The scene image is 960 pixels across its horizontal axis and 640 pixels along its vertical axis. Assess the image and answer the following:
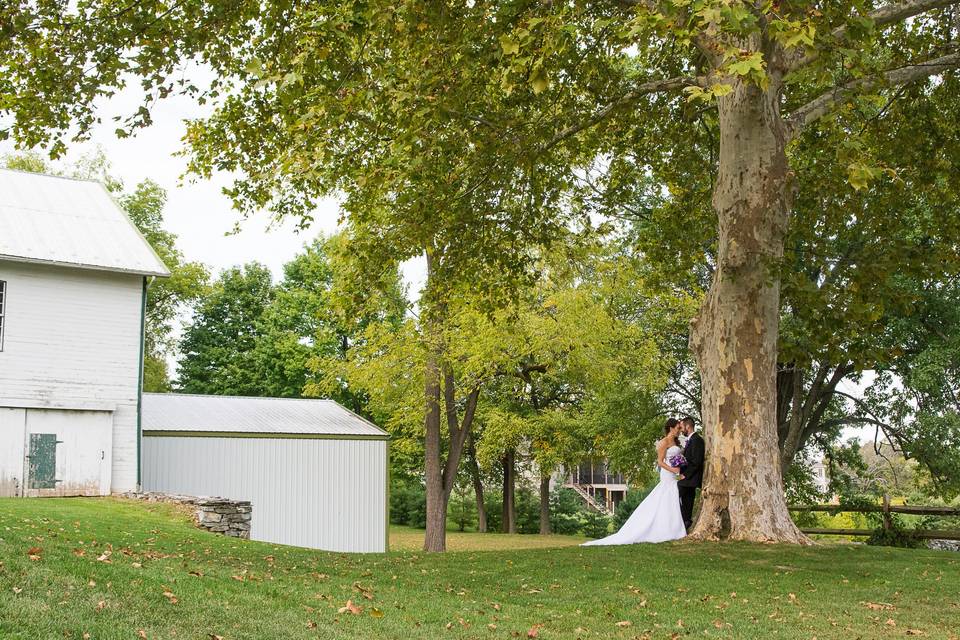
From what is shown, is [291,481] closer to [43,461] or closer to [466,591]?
[43,461]

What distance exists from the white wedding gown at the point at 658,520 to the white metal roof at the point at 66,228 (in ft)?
45.8

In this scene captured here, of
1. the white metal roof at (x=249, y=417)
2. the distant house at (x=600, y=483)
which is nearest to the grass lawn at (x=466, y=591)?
the white metal roof at (x=249, y=417)

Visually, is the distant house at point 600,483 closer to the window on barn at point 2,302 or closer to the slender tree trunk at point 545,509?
the slender tree trunk at point 545,509

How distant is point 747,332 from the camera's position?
13.9 m

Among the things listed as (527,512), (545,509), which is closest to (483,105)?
(545,509)

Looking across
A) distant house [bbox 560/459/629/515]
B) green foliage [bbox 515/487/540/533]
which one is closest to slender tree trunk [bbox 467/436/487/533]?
green foliage [bbox 515/487/540/533]

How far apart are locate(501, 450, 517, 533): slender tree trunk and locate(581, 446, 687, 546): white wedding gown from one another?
2642cm

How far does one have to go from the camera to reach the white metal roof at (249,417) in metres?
27.1

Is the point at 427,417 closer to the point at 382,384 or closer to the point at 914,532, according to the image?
the point at 382,384

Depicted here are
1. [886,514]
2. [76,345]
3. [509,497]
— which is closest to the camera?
[886,514]

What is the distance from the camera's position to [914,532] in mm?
20234

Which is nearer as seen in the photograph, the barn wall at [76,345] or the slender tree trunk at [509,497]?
the barn wall at [76,345]

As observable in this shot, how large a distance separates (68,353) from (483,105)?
13.3 m

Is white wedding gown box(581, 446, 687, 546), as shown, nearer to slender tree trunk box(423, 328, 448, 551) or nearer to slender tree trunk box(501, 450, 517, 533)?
slender tree trunk box(423, 328, 448, 551)
